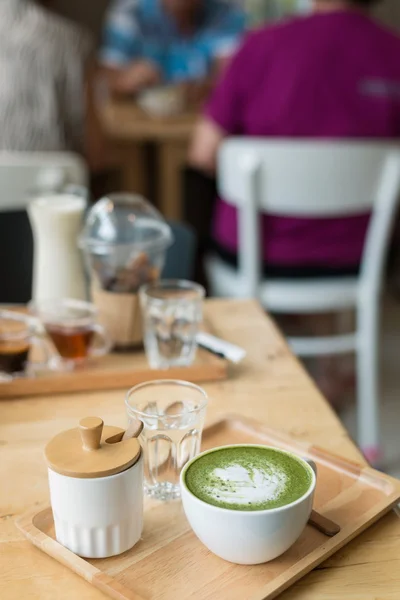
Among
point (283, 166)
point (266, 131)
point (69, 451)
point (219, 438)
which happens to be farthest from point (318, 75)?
point (69, 451)

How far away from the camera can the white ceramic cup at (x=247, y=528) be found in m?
0.64

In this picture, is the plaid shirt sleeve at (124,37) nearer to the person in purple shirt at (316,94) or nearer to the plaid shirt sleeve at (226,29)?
the plaid shirt sleeve at (226,29)

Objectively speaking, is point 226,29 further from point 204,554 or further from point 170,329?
point 204,554

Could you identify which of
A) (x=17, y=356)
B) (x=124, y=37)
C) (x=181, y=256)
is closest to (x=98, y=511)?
(x=17, y=356)

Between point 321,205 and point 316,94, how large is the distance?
0.35 m

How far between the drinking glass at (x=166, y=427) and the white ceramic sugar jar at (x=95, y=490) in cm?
8

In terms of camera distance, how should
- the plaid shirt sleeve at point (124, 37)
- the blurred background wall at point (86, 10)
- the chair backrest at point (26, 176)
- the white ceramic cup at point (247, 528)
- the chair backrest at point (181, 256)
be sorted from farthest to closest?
the blurred background wall at point (86, 10) < the plaid shirt sleeve at point (124, 37) < the chair backrest at point (26, 176) < the chair backrest at point (181, 256) < the white ceramic cup at point (247, 528)

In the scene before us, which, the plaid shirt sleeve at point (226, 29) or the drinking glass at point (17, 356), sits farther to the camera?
the plaid shirt sleeve at point (226, 29)

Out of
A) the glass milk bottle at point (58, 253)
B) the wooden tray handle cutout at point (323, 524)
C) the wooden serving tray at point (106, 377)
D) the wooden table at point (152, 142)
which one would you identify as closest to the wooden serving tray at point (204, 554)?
the wooden tray handle cutout at point (323, 524)

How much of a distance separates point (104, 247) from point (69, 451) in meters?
0.56

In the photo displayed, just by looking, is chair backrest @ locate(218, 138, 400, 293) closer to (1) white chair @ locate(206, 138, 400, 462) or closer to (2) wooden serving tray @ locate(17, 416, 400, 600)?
(1) white chair @ locate(206, 138, 400, 462)

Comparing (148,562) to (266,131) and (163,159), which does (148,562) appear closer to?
(266,131)

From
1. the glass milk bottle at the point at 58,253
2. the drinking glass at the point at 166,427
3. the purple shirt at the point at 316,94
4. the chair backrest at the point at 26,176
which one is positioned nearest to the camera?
the drinking glass at the point at 166,427

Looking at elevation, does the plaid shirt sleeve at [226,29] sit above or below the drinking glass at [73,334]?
above
